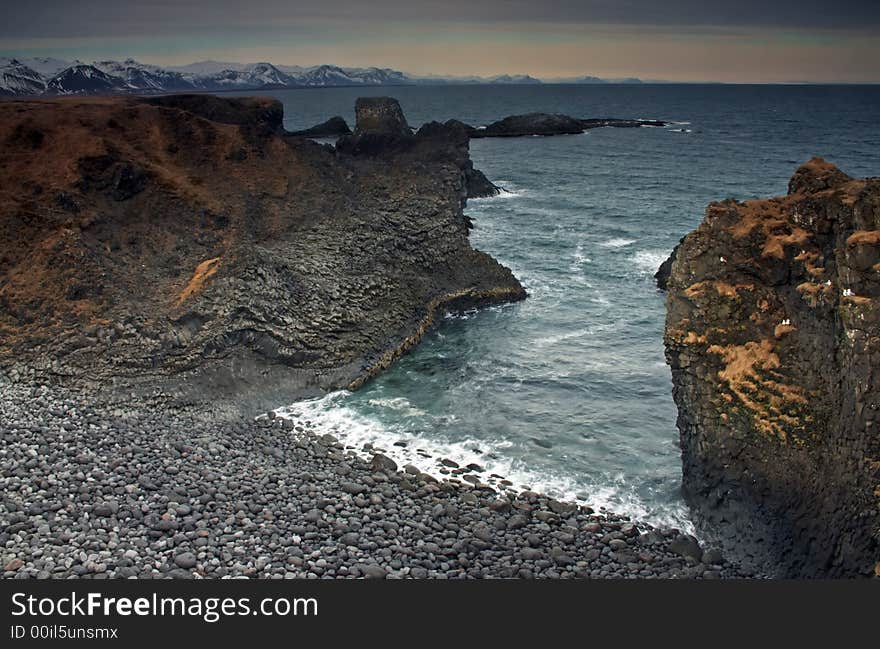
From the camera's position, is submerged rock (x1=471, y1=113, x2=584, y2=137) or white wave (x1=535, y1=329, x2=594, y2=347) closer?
white wave (x1=535, y1=329, x2=594, y2=347)

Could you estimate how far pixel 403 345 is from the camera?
3098 cm

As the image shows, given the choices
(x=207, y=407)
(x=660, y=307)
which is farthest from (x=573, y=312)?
(x=207, y=407)

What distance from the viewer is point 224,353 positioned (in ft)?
88.5

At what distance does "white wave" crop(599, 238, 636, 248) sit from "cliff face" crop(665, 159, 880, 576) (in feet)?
102

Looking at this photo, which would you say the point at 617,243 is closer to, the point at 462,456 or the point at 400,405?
the point at 400,405

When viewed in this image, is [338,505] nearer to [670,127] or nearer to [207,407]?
[207,407]

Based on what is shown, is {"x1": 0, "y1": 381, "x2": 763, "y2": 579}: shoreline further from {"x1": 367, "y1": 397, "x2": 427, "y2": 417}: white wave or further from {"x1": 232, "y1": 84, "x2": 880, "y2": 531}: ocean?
{"x1": 367, "y1": 397, "x2": 427, "y2": 417}: white wave

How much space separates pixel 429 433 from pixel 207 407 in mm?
7331

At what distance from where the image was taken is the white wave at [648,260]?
43.7 metres

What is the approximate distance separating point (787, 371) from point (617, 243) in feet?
112

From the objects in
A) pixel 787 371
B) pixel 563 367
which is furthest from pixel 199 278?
pixel 787 371

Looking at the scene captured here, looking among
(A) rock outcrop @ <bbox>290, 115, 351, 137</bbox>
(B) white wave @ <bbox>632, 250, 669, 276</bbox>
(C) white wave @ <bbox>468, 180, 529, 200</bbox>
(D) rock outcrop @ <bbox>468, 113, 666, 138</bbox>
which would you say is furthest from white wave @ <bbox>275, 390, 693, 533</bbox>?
(D) rock outcrop @ <bbox>468, 113, 666, 138</bbox>

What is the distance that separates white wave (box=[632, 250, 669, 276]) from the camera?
143 ft

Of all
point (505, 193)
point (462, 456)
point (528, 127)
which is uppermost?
point (528, 127)
